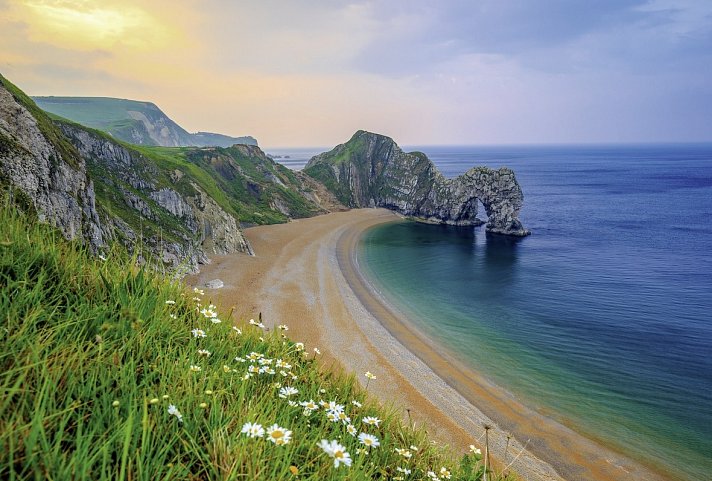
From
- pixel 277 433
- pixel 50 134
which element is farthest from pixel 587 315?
pixel 50 134

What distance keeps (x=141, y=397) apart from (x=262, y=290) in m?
36.0

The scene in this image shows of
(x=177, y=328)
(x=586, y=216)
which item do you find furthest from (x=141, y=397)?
(x=586, y=216)

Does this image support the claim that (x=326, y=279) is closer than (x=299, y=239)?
Yes

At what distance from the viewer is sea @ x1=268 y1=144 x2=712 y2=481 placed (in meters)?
21.4

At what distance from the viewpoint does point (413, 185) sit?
10025cm

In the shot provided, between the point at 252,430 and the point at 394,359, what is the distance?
25.5 metres

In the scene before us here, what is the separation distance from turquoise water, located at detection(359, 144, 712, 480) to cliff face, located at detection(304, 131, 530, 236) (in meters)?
7.72

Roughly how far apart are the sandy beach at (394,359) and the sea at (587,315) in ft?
4.89

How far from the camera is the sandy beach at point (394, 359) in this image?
1814cm

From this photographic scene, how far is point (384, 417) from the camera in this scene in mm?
5195

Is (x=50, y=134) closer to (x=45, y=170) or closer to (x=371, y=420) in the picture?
(x=45, y=170)

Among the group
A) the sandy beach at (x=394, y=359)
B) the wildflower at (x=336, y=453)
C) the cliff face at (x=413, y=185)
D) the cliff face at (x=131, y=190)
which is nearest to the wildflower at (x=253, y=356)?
the wildflower at (x=336, y=453)

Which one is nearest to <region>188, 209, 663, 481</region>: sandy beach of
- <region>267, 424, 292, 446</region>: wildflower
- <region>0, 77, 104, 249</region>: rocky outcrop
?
<region>267, 424, 292, 446</region>: wildflower

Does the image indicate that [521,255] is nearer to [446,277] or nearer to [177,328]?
[446,277]
